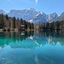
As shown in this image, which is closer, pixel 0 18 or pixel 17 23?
pixel 0 18

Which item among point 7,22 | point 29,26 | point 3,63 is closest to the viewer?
point 3,63

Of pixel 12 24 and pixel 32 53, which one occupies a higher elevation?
pixel 12 24

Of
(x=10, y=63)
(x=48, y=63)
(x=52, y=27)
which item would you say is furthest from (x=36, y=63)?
(x=52, y=27)

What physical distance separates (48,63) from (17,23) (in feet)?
507

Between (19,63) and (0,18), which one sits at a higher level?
(0,18)

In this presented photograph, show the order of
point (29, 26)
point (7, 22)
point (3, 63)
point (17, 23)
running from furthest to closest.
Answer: point (29, 26), point (17, 23), point (7, 22), point (3, 63)

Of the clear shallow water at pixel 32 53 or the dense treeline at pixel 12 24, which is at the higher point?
the dense treeline at pixel 12 24

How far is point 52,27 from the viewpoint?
639 feet

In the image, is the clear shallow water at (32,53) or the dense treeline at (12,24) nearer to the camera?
the clear shallow water at (32,53)

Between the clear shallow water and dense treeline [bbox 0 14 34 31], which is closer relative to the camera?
the clear shallow water

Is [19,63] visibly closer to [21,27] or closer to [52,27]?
[21,27]

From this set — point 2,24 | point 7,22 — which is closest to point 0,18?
point 2,24

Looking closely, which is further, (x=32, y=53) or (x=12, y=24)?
(x=12, y=24)

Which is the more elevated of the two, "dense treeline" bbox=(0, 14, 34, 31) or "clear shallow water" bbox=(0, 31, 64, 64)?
"dense treeline" bbox=(0, 14, 34, 31)
